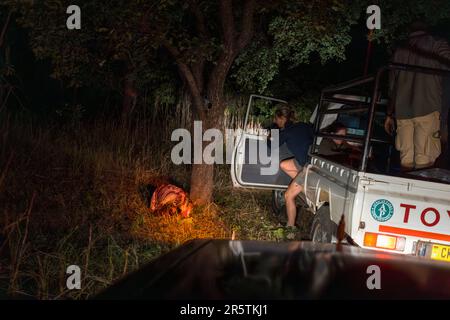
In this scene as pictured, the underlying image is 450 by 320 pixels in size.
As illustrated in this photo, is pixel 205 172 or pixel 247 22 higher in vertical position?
pixel 247 22

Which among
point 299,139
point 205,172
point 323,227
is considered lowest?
point 323,227

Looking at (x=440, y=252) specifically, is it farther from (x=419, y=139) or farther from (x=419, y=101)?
(x=419, y=101)

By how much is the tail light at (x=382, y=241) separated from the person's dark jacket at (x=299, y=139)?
115 inches

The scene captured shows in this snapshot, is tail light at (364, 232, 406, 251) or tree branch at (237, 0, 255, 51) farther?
tree branch at (237, 0, 255, 51)

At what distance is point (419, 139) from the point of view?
558 cm

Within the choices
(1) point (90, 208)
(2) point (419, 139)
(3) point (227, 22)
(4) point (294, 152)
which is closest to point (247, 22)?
(3) point (227, 22)

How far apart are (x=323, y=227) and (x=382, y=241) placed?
1138mm

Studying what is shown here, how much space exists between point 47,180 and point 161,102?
5262 mm

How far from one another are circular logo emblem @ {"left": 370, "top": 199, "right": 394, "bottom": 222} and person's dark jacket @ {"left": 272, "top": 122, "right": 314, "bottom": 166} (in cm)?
291

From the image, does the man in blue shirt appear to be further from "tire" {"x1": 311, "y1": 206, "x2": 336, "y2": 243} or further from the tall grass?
"tire" {"x1": 311, "y1": 206, "x2": 336, "y2": 243}

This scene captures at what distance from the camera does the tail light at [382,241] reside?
4.64 m

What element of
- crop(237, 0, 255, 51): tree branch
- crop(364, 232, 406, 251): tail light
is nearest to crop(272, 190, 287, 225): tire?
crop(237, 0, 255, 51): tree branch

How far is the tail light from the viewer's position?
4641 mm

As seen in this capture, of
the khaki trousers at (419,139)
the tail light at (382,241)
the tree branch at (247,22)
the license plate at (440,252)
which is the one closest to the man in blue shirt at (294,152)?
the tree branch at (247,22)
